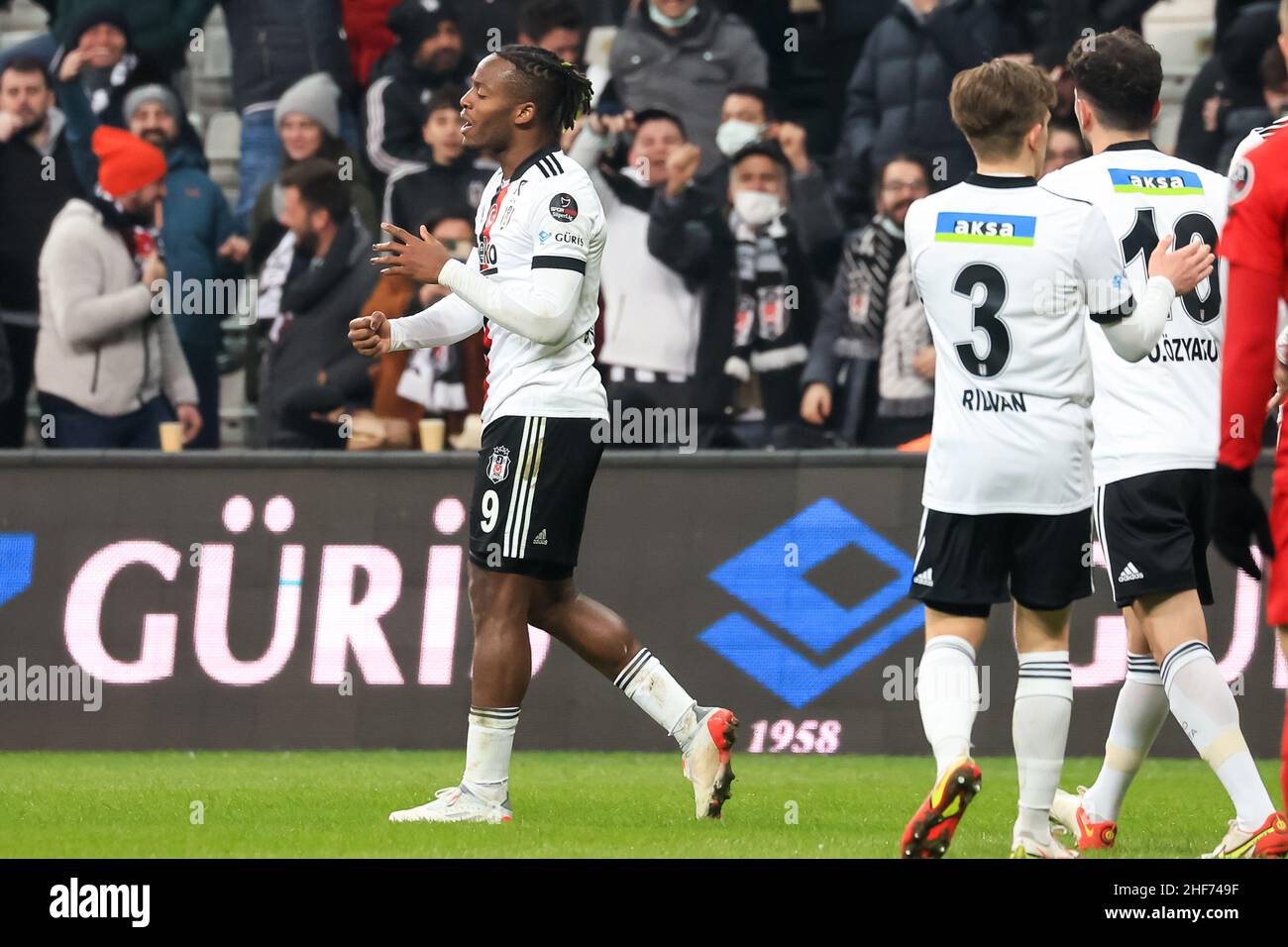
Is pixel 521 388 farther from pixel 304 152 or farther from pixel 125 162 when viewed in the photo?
pixel 125 162

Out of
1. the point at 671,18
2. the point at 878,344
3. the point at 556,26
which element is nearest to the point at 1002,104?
the point at 878,344

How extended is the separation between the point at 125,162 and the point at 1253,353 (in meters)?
8.08

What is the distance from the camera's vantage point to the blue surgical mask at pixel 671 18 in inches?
439

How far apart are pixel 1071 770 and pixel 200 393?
537 centimetres

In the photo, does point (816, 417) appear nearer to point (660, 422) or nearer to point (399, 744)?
point (660, 422)

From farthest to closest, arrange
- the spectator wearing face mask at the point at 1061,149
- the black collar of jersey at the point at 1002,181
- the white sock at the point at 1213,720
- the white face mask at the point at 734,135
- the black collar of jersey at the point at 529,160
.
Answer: the white face mask at the point at 734,135 < the spectator wearing face mask at the point at 1061,149 < the black collar of jersey at the point at 529,160 < the white sock at the point at 1213,720 < the black collar of jersey at the point at 1002,181

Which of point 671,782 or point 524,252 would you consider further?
point 671,782

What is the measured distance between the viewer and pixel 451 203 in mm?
10914

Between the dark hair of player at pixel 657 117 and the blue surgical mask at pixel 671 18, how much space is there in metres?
0.63

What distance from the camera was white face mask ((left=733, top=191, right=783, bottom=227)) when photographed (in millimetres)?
10805

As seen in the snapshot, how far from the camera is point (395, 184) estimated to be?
11055 millimetres

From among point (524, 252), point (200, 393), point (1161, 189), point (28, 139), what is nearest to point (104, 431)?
point (200, 393)

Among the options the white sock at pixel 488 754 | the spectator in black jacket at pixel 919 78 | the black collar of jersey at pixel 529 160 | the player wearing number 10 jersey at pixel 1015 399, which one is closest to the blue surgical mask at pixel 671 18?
the spectator in black jacket at pixel 919 78

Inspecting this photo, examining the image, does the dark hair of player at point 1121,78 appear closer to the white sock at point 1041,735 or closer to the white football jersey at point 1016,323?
the white football jersey at point 1016,323
